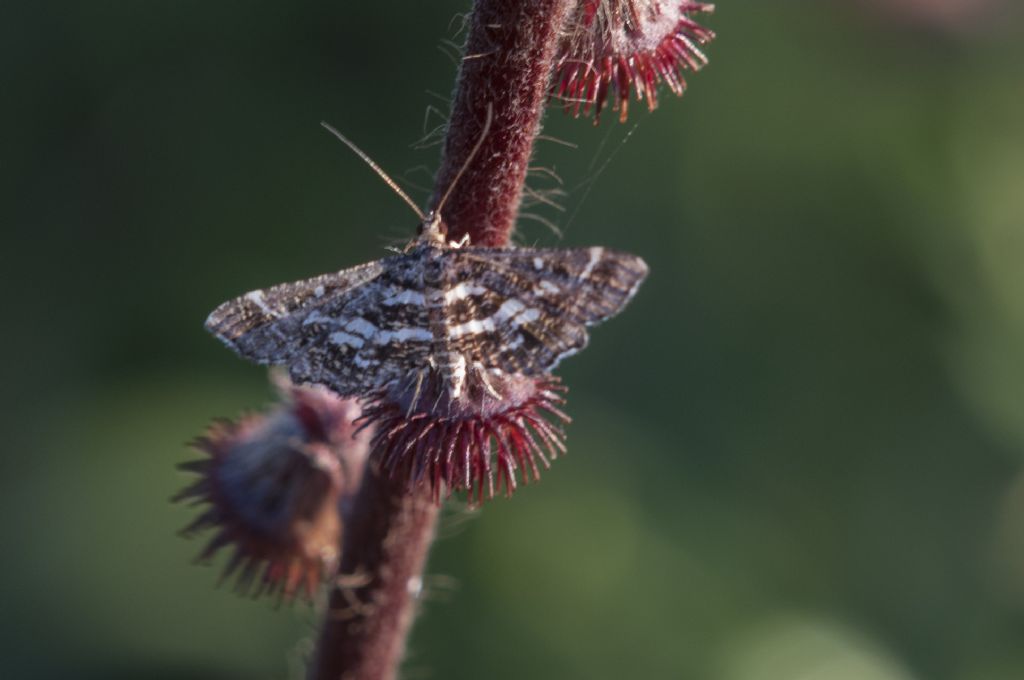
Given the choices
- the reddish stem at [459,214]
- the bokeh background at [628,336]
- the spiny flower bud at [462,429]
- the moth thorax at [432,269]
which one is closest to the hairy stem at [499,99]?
the reddish stem at [459,214]

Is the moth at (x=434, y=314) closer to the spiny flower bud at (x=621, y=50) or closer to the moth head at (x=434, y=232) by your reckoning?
the moth head at (x=434, y=232)

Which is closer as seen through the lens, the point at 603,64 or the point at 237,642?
the point at 603,64

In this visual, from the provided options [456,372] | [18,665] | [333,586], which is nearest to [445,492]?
[456,372]

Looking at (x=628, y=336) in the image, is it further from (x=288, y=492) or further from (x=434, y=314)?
(x=434, y=314)

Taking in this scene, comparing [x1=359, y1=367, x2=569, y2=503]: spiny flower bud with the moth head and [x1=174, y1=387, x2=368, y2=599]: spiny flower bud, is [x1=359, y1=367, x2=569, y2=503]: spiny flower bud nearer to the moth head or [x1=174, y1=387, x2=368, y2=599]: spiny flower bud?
the moth head

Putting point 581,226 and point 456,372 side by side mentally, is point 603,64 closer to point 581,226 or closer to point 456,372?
point 456,372

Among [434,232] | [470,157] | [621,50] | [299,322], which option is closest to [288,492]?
[299,322]

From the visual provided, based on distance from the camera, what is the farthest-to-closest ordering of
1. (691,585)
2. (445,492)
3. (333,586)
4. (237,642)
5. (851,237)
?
(851,237)
(237,642)
(691,585)
(333,586)
(445,492)
